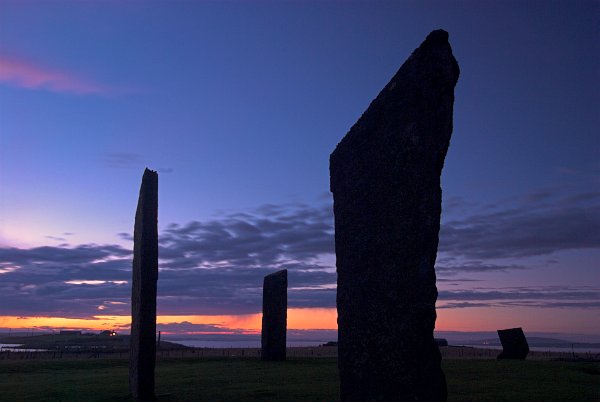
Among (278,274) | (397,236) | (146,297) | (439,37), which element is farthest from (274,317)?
(439,37)

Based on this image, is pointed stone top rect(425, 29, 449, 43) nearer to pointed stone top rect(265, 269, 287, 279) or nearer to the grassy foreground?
the grassy foreground

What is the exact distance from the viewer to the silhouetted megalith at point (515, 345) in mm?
23469

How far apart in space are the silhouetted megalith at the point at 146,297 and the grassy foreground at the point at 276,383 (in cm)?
52

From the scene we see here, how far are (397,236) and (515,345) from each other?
65.8 feet

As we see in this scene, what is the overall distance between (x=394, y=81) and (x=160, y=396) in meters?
8.67

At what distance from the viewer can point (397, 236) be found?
20.0ft

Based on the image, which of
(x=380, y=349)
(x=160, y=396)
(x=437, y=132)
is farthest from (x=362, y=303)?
(x=160, y=396)

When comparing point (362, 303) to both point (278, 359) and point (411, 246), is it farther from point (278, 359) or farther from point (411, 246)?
point (278, 359)

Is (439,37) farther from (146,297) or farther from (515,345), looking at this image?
(515,345)

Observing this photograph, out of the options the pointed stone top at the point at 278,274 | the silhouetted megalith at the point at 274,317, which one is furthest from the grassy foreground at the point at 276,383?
the pointed stone top at the point at 278,274

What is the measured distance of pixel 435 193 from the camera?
5.99m

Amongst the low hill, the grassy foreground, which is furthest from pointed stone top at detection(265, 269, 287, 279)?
Answer: the low hill

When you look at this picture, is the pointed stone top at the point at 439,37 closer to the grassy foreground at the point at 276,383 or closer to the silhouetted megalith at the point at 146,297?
the grassy foreground at the point at 276,383

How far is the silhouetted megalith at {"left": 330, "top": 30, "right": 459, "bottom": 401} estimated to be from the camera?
19.0 ft
